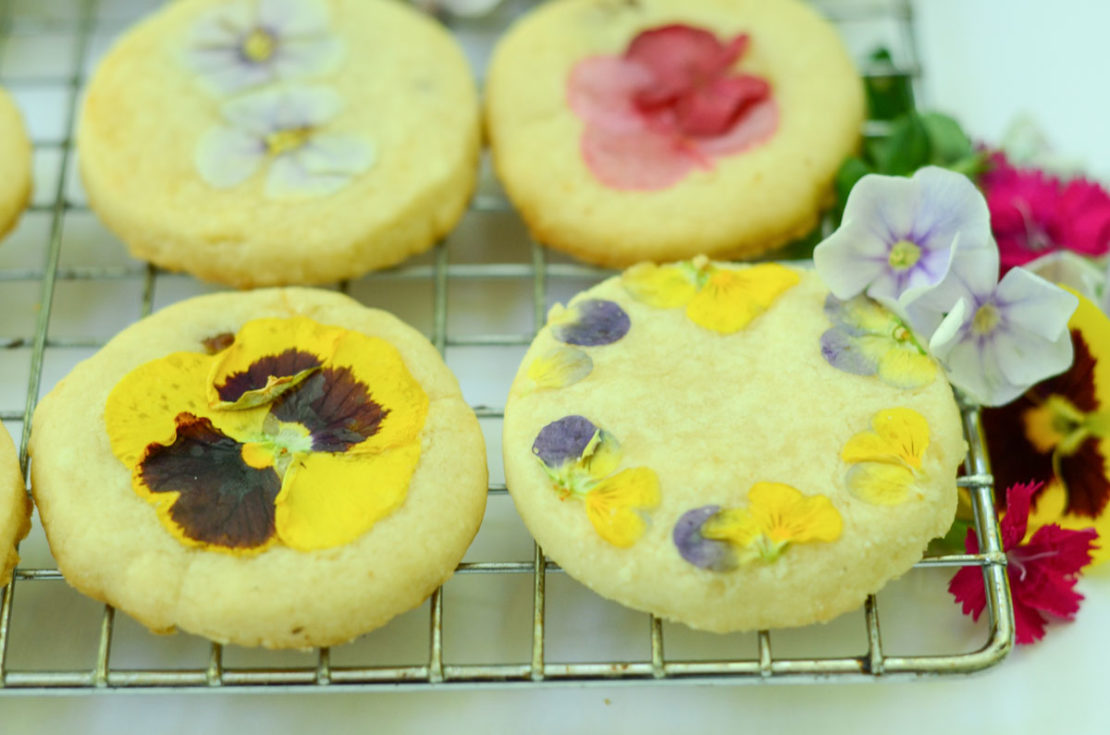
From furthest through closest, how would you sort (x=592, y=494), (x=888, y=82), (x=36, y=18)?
(x=36, y=18), (x=888, y=82), (x=592, y=494)

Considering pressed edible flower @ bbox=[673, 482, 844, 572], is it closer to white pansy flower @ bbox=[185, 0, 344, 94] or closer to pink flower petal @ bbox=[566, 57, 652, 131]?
pink flower petal @ bbox=[566, 57, 652, 131]

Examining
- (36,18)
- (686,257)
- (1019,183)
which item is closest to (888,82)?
(1019,183)

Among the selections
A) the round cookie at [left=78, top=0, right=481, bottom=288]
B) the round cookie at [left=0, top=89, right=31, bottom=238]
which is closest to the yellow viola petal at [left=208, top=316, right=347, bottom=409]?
the round cookie at [left=78, top=0, right=481, bottom=288]

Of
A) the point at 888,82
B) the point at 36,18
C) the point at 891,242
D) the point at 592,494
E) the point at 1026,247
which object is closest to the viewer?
the point at 592,494

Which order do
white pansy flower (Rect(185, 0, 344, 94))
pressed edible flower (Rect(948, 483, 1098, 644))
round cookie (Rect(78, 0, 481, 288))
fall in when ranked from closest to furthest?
pressed edible flower (Rect(948, 483, 1098, 644))
round cookie (Rect(78, 0, 481, 288))
white pansy flower (Rect(185, 0, 344, 94))

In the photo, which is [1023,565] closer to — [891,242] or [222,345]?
[891,242]

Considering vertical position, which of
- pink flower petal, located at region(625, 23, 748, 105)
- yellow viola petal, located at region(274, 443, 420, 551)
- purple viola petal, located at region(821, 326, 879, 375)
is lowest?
yellow viola petal, located at region(274, 443, 420, 551)

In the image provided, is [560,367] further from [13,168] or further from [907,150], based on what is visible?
[13,168]
